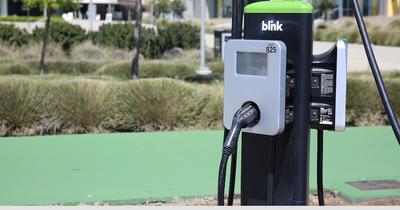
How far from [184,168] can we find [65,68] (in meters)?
11.2

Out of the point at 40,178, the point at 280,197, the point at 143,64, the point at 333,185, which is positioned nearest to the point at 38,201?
the point at 40,178

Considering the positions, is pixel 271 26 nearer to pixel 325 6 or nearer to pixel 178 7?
pixel 325 6

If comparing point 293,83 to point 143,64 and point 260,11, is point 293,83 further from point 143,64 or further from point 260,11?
point 143,64

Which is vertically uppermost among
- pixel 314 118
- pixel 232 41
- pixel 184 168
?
pixel 232 41

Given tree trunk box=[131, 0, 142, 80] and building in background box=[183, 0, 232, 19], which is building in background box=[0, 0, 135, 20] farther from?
tree trunk box=[131, 0, 142, 80]

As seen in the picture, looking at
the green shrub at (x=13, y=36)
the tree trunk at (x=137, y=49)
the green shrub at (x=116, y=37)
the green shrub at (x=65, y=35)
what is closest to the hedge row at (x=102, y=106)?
the tree trunk at (x=137, y=49)

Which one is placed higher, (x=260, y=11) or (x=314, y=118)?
(x=260, y=11)

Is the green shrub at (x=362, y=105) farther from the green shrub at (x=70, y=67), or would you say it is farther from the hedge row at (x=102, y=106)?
the green shrub at (x=70, y=67)

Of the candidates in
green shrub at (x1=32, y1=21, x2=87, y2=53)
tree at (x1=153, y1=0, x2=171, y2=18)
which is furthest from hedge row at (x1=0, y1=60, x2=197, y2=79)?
tree at (x1=153, y1=0, x2=171, y2=18)

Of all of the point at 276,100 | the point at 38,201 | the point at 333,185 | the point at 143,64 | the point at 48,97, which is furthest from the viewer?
the point at 143,64

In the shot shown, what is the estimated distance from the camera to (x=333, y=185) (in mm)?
6453

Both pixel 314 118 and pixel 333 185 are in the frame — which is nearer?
pixel 314 118

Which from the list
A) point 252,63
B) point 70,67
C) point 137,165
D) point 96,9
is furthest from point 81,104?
point 96,9

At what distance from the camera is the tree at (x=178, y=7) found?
214 ft
